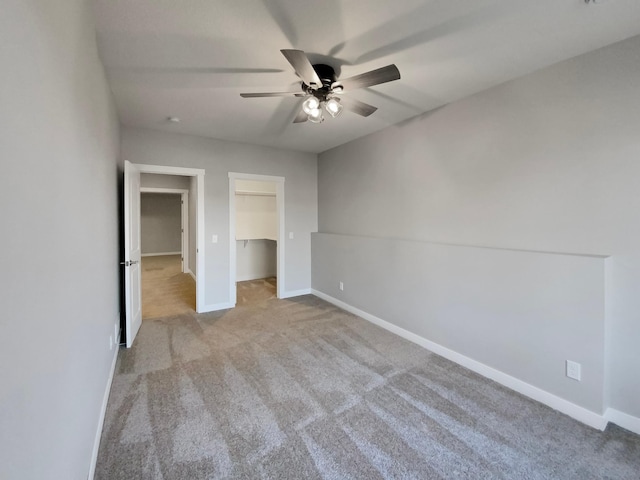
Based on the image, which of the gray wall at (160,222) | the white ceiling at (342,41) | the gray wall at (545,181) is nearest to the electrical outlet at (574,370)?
the gray wall at (545,181)

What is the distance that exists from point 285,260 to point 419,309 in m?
2.49

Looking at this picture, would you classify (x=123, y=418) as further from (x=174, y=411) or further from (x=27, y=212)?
(x=27, y=212)

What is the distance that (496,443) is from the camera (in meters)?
1.81

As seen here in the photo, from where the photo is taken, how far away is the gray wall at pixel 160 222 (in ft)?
32.7

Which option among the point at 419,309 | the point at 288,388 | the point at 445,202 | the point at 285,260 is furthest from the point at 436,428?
the point at 285,260

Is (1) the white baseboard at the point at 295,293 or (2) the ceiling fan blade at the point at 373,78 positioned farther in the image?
(1) the white baseboard at the point at 295,293

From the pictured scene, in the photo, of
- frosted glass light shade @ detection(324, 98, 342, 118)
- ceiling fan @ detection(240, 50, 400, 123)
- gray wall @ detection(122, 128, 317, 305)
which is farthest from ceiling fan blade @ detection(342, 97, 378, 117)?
gray wall @ detection(122, 128, 317, 305)

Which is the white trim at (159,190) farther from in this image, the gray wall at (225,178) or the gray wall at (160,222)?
the gray wall at (160,222)

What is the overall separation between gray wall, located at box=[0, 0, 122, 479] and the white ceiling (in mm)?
430

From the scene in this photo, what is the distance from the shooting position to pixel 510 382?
2.43 m

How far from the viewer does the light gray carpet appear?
164 cm

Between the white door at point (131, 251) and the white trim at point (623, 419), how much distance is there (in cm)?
426

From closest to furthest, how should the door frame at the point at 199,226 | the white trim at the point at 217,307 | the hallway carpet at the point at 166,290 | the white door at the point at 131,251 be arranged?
the white door at the point at 131,251 < the door frame at the point at 199,226 < the white trim at the point at 217,307 < the hallway carpet at the point at 166,290

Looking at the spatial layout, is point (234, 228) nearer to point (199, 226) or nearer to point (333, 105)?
point (199, 226)
